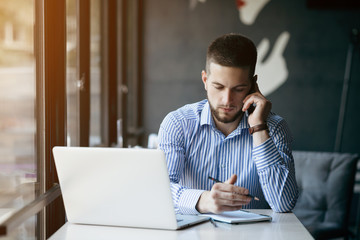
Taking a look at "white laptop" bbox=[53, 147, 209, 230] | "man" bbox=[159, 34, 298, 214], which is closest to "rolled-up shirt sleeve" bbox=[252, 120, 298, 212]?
"man" bbox=[159, 34, 298, 214]

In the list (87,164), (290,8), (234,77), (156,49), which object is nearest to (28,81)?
(87,164)

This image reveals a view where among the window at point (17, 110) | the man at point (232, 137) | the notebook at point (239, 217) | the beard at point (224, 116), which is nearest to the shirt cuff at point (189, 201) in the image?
the notebook at point (239, 217)

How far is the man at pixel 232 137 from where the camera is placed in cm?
197

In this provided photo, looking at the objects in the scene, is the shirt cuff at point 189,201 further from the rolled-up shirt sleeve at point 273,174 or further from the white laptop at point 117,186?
the rolled-up shirt sleeve at point 273,174

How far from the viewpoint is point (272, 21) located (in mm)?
4715

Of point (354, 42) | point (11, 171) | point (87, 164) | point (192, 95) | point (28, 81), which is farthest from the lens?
point (192, 95)

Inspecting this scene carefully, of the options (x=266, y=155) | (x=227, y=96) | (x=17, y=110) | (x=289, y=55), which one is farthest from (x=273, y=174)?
(x=289, y=55)

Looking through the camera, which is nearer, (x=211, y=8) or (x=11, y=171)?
(x=11, y=171)

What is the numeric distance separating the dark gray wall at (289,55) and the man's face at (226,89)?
2.71m

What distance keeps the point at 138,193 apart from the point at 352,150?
375cm

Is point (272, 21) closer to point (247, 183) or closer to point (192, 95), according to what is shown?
point (192, 95)

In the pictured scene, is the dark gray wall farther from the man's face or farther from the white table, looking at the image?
the white table

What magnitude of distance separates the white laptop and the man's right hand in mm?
125

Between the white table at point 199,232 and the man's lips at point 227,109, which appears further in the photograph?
the man's lips at point 227,109
